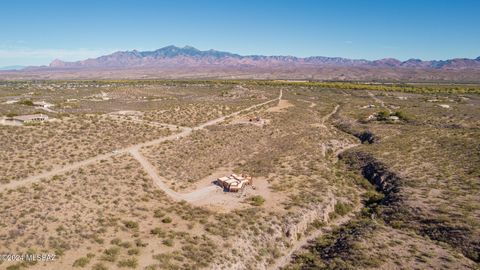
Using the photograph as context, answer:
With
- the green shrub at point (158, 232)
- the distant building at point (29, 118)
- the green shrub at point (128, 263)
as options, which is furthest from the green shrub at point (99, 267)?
the distant building at point (29, 118)

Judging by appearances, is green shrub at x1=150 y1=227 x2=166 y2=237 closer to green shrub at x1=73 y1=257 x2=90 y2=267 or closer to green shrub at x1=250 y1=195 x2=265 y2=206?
green shrub at x1=73 y1=257 x2=90 y2=267

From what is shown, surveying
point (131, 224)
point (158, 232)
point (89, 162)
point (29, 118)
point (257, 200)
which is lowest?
point (257, 200)

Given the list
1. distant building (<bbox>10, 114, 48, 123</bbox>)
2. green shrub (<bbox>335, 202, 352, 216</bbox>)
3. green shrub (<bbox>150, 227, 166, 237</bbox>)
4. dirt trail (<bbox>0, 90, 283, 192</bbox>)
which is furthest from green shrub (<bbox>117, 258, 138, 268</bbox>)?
distant building (<bbox>10, 114, 48, 123</bbox>)

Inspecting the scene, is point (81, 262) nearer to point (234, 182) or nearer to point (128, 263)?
point (128, 263)

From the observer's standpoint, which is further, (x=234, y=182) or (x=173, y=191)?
(x=234, y=182)

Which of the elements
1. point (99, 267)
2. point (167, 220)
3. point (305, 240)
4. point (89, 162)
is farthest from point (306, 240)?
point (89, 162)

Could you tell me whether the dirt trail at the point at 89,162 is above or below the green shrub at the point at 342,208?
above

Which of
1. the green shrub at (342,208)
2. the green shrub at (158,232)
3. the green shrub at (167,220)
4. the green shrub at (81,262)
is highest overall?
the green shrub at (81,262)

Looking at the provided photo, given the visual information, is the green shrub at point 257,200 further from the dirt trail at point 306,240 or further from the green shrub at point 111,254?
the green shrub at point 111,254
